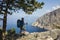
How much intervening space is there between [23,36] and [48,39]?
4.06 m

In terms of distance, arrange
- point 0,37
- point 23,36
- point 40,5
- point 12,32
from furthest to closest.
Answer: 1. point 23,36
2. point 12,32
3. point 0,37
4. point 40,5

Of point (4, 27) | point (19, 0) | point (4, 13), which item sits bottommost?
point (4, 27)

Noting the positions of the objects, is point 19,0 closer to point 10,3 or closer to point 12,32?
point 10,3

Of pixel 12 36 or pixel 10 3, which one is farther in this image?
pixel 12 36

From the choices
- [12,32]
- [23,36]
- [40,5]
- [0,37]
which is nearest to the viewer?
[40,5]

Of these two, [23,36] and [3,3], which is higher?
[3,3]

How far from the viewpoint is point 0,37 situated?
21094 mm

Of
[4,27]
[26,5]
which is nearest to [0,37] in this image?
[4,27]

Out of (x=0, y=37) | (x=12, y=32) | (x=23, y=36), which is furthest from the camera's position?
(x=23, y=36)

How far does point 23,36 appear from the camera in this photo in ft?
82.8

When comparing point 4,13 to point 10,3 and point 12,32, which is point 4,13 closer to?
point 10,3

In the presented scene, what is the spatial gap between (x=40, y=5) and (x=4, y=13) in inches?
147

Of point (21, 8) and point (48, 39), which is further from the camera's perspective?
point (48, 39)

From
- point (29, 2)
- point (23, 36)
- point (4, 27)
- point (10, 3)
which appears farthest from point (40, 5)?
point (23, 36)
